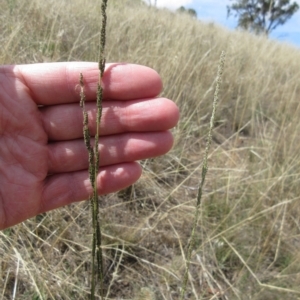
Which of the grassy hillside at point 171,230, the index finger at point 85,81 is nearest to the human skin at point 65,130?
the index finger at point 85,81

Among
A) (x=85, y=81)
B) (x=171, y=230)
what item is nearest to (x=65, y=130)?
(x=85, y=81)

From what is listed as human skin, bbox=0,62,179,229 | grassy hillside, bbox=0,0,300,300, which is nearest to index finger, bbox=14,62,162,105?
human skin, bbox=0,62,179,229

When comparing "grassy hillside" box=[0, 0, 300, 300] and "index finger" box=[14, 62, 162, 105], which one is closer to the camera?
"index finger" box=[14, 62, 162, 105]

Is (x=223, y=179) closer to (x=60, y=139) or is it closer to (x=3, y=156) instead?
(x=60, y=139)

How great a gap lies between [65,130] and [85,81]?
174 mm

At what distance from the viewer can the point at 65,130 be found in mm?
1131

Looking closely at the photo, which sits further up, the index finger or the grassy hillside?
the index finger

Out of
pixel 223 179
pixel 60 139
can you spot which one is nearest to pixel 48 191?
pixel 60 139

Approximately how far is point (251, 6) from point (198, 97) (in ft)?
43.7

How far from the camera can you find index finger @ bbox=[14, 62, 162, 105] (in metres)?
1.05

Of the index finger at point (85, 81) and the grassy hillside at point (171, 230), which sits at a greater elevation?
the index finger at point (85, 81)

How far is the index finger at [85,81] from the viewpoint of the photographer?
1053 mm

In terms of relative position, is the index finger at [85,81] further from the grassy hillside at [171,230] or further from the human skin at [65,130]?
the grassy hillside at [171,230]

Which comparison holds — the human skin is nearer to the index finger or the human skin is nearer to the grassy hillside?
the index finger
